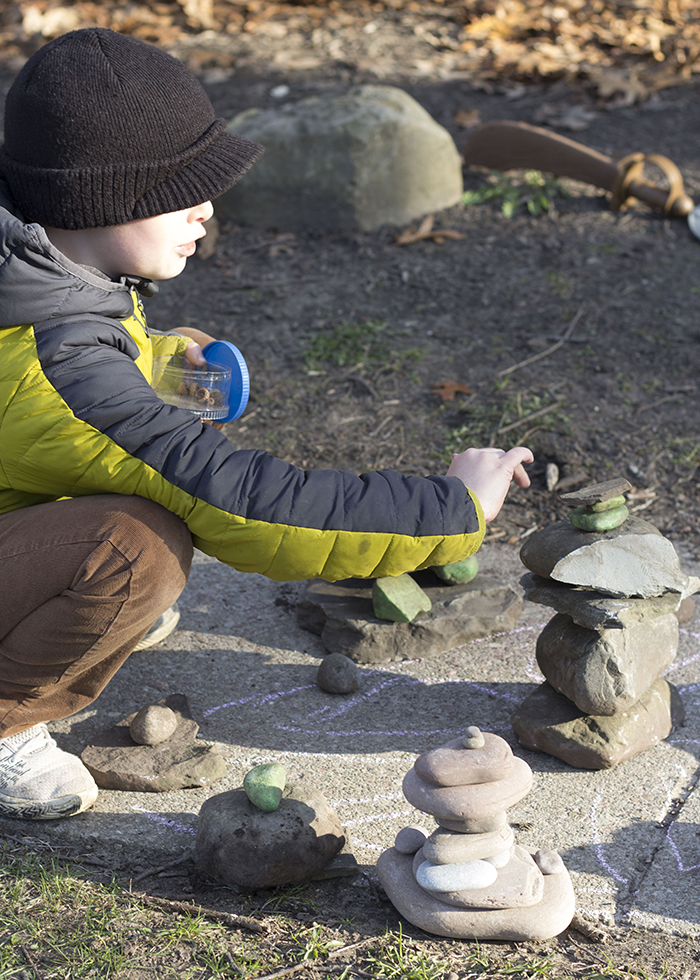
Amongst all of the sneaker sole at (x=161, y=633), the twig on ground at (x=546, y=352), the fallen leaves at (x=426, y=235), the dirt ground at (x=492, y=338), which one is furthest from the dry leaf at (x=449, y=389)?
the sneaker sole at (x=161, y=633)

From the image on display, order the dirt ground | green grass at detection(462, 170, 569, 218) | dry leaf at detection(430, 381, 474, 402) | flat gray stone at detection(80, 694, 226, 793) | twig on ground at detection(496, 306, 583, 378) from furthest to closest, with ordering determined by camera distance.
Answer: green grass at detection(462, 170, 569, 218)
twig on ground at detection(496, 306, 583, 378)
dry leaf at detection(430, 381, 474, 402)
the dirt ground
flat gray stone at detection(80, 694, 226, 793)

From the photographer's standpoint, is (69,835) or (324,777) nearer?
(69,835)

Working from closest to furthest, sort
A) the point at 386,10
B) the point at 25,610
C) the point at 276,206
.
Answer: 1. the point at 25,610
2. the point at 276,206
3. the point at 386,10

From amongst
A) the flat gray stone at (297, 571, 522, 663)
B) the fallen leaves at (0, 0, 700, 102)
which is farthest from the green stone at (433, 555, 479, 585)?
the fallen leaves at (0, 0, 700, 102)

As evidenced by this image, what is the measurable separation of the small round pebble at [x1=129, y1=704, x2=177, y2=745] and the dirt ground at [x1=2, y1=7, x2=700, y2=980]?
151 cm

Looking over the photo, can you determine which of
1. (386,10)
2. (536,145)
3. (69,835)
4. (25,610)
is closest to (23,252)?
(25,610)

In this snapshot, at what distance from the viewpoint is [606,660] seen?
2.39 m

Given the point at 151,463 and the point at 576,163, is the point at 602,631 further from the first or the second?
the point at 576,163

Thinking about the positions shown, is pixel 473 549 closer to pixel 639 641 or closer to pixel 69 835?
pixel 639 641

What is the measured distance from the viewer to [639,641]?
245 centimetres

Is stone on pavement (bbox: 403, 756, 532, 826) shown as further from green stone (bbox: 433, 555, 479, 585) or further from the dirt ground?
the dirt ground

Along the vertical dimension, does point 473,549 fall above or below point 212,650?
above

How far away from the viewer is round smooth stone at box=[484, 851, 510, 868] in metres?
1.92

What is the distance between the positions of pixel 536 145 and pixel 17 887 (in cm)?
498
